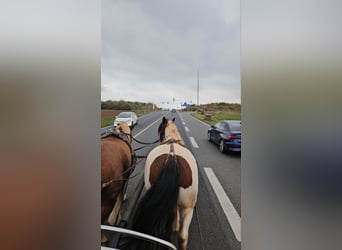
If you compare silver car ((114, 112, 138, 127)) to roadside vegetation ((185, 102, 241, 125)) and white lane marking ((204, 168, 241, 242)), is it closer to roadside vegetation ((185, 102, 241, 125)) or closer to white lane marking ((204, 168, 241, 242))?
roadside vegetation ((185, 102, 241, 125))

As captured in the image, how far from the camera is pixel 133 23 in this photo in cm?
65

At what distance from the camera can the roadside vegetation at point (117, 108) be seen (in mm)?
604

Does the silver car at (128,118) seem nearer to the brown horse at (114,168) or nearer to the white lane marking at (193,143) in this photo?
the brown horse at (114,168)

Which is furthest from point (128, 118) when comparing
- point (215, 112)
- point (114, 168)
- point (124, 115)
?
point (215, 112)

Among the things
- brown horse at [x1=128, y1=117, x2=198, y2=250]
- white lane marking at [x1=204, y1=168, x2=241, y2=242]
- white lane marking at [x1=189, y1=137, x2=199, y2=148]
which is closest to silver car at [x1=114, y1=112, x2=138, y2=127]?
brown horse at [x1=128, y1=117, x2=198, y2=250]

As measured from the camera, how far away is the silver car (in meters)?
0.69

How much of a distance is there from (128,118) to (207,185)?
1.38 feet

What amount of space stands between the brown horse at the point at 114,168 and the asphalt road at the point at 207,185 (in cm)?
4

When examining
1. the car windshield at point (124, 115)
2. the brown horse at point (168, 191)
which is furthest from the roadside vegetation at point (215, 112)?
the car windshield at point (124, 115)
